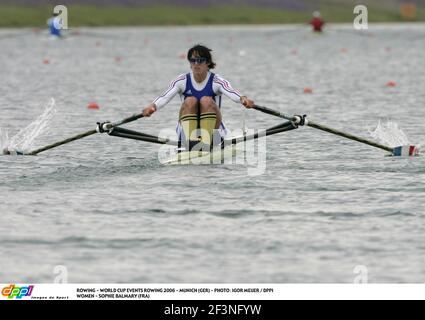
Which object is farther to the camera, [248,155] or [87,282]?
[248,155]

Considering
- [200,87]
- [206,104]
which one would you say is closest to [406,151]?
[206,104]

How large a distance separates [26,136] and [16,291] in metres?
11.3

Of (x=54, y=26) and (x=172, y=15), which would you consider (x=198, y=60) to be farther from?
(x=172, y=15)

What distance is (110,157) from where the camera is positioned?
19.2 metres

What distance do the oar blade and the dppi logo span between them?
9.50 meters

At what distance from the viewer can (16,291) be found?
10617mm

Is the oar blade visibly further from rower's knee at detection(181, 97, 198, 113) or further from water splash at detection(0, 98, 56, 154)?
water splash at detection(0, 98, 56, 154)

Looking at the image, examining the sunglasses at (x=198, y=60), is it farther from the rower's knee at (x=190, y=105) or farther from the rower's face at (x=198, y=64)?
the rower's knee at (x=190, y=105)

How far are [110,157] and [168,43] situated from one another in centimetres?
5703

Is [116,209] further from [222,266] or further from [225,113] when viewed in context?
[225,113]

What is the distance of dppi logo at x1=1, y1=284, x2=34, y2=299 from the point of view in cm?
1052

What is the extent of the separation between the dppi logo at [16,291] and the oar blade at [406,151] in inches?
374

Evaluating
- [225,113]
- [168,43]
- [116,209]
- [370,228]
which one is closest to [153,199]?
[116,209]
